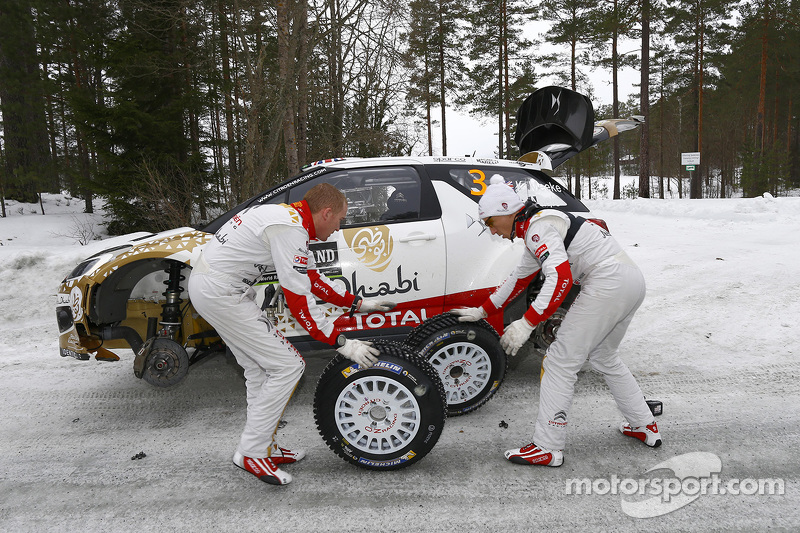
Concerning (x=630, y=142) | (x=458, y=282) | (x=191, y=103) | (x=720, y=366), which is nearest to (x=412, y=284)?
(x=458, y=282)

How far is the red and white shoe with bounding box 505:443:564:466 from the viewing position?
3.26 meters

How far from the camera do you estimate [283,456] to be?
3367mm

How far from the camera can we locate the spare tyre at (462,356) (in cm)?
378

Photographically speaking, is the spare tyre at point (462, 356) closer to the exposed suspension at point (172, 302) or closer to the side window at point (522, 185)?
the side window at point (522, 185)

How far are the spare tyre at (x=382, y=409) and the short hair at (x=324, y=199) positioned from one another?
2.99 feet

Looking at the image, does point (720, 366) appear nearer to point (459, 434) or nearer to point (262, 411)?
point (459, 434)

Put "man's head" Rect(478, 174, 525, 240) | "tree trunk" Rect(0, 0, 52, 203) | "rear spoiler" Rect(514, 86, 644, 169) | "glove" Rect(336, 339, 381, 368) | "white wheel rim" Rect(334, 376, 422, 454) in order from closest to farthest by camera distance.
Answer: "glove" Rect(336, 339, 381, 368)
"white wheel rim" Rect(334, 376, 422, 454)
"man's head" Rect(478, 174, 525, 240)
"rear spoiler" Rect(514, 86, 644, 169)
"tree trunk" Rect(0, 0, 52, 203)

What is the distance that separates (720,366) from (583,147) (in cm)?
256

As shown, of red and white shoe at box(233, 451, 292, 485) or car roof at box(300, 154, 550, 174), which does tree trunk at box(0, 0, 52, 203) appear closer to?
car roof at box(300, 154, 550, 174)

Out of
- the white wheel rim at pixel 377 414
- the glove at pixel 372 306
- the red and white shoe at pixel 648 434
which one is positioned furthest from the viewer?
the glove at pixel 372 306

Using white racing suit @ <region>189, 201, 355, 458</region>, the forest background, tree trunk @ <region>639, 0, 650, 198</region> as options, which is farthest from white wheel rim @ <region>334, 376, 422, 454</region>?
tree trunk @ <region>639, 0, 650, 198</region>

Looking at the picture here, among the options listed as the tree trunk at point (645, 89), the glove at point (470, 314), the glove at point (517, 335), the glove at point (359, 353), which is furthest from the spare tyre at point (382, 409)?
the tree trunk at point (645, 89)

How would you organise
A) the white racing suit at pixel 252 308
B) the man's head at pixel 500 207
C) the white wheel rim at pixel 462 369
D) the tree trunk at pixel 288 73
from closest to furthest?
the white racing suit at pixel 252 308 → the man's head at pixel 500 207 → the white wheel rim at pixel 462 369 → the tree trunk at pixel 288 73

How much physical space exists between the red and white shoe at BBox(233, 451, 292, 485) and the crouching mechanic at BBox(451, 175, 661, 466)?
4.76 feet
